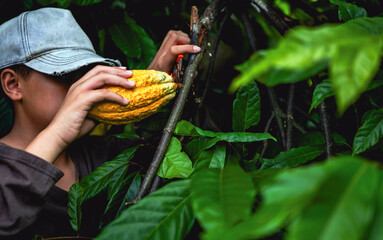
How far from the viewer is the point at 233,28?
69.3 inches

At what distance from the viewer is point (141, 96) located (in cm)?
105

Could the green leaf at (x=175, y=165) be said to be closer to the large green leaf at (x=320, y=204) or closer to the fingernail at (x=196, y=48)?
the fingernail at (x=196, y=48)

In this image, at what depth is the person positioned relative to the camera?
0.94 m

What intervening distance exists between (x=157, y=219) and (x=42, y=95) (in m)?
0.93

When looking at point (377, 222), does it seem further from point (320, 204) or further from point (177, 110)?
point (177, 110)

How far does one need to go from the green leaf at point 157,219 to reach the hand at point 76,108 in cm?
46

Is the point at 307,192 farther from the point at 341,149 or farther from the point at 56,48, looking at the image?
the point at 56,48

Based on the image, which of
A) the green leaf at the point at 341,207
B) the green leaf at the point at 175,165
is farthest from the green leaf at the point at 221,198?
the green leaf at the point at 175,165

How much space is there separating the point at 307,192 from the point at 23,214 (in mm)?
833

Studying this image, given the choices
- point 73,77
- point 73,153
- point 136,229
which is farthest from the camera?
point 73,153

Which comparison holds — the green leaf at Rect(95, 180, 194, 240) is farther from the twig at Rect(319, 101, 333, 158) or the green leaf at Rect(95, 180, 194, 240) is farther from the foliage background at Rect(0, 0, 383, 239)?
the twig at Rect(319, 101, 333, 158)

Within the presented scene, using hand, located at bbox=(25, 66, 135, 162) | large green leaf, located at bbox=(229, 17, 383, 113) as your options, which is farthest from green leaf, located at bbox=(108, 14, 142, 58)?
large green leaf, located at bbox=(229, 17, 383, 113)

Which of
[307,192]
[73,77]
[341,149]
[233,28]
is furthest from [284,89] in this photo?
[307,192]

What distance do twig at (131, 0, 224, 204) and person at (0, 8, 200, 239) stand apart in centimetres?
7
